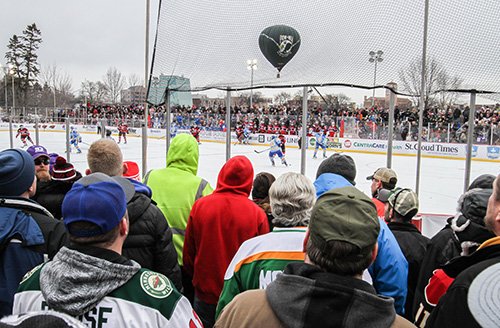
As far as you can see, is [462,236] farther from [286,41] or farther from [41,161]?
[41,161]

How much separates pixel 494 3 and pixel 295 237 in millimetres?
3235

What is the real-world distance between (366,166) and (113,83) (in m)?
46.6

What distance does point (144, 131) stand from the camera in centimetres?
462

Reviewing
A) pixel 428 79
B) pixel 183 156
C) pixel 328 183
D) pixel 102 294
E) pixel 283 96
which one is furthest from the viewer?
pixel 283 96

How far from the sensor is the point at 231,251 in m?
2.34

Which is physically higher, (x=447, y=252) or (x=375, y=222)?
(x=375, y=222)

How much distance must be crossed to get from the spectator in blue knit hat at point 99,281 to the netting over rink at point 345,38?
3.04 meters

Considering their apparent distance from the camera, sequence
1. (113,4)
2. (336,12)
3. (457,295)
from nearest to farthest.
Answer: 1. (457,295)
2. (336,12)
3. (113,4)

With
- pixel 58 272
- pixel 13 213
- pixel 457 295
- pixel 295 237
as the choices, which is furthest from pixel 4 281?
pixel 457 295

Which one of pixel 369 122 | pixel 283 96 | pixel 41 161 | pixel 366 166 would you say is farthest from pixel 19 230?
pixel 369 122

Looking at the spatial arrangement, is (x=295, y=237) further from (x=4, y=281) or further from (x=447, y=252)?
(x=4, y=281)

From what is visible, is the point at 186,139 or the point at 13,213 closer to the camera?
the point at 13,213

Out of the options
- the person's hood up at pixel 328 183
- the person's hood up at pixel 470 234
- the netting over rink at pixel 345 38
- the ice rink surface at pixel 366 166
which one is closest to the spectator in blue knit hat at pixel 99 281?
the person's hood up at pixel 470 234

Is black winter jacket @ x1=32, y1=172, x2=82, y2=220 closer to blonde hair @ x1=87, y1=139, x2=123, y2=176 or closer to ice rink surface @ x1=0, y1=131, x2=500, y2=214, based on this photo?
blonde hair @ x1=87, y1=139, x2=123, y2=176
